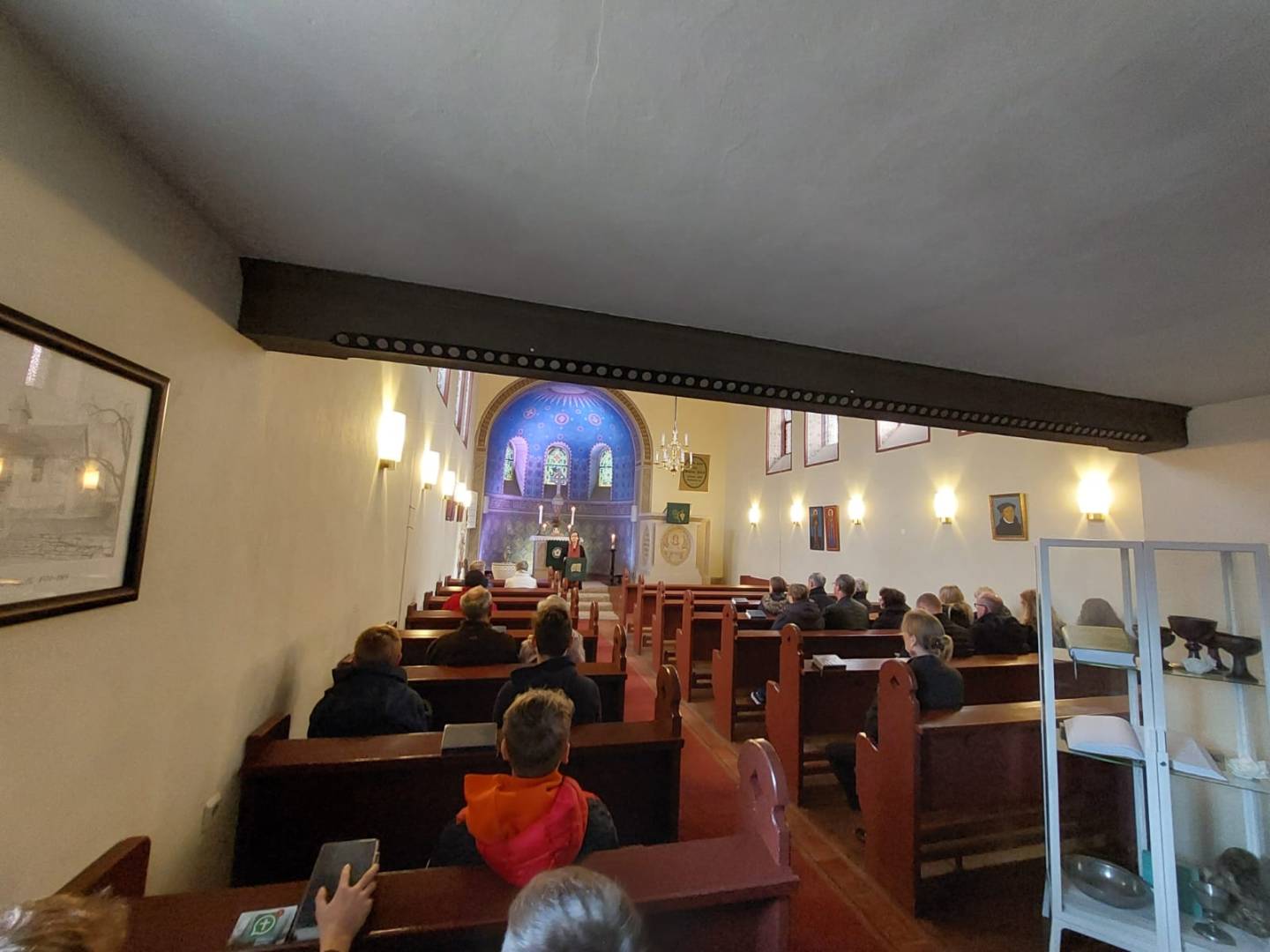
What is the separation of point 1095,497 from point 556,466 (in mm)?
10526

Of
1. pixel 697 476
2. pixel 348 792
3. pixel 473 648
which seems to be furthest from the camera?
pixel 697 476

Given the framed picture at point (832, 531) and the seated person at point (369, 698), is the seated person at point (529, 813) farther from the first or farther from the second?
the framed picture at point (832, 531)

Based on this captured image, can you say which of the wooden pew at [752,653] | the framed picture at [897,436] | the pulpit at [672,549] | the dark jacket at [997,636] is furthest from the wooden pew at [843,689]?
the pulpit at [672,549]

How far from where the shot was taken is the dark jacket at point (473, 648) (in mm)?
2729

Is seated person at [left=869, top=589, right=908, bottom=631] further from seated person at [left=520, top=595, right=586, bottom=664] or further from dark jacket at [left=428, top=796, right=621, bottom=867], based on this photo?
dark jacket at [left=428, top=796, right=621, bottom=867]

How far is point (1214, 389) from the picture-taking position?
2412 millimetres

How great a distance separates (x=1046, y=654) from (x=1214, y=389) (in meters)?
1.65

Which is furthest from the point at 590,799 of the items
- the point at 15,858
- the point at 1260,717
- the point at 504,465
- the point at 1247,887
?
the point at 504,465

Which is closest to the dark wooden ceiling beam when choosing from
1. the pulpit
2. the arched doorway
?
the pulpit

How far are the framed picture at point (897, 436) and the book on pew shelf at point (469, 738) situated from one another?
5.61 m

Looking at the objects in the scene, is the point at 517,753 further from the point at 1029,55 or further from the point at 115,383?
the point at 1029,55

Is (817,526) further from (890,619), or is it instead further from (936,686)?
(936,686)

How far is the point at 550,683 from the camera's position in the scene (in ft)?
6.75

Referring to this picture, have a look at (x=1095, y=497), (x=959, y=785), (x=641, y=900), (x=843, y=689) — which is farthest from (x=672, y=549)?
(x=641, y=900)
